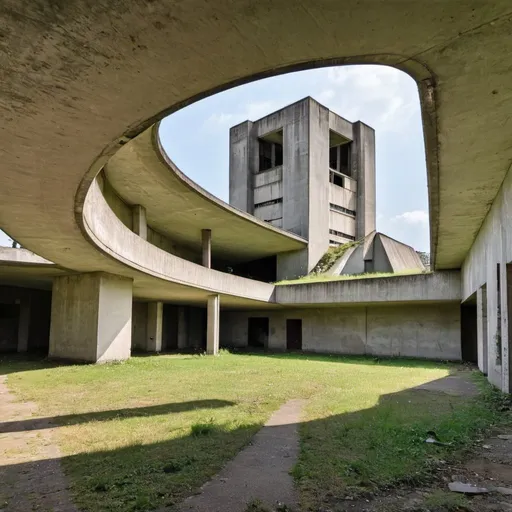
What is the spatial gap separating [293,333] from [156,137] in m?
15.3

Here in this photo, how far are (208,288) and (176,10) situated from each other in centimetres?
1488

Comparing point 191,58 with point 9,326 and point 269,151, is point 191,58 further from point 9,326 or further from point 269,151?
point 269,151

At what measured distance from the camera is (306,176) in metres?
27.9

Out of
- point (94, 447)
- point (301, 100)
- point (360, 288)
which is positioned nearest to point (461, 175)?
point (94, 447)

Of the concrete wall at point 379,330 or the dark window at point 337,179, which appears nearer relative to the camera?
the concrete wall at point 379,330

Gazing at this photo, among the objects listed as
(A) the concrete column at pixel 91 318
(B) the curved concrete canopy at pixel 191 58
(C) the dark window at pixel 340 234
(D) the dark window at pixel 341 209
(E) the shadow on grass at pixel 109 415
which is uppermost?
(D) the dark window at pixel 341 209

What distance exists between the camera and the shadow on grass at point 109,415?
6.06 m

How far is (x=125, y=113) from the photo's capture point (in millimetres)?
4395

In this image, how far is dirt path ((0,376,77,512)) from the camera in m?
3.47

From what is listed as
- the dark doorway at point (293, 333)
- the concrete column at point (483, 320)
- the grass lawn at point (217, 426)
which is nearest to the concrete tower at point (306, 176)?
the dark doorway at point (293, 333)

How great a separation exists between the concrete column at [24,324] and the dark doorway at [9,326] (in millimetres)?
333

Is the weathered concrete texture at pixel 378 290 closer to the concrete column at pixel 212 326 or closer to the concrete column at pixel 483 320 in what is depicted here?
the concrete column at pixel 212 326

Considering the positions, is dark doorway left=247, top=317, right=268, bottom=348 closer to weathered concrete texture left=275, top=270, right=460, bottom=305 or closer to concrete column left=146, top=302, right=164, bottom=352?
weathered concrete texture left=275, top=270, right=460, bottom=305

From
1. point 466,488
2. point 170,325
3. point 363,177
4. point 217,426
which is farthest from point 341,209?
point 466,488
